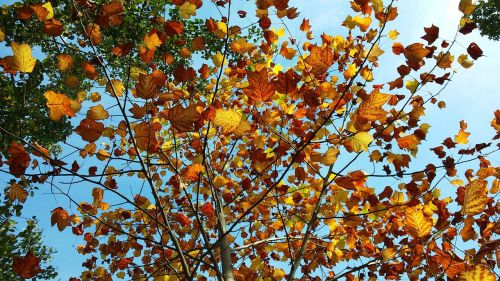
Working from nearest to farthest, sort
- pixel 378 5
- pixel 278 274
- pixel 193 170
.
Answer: pixel 378 5 < pixel 193 170 < pixel 278 274

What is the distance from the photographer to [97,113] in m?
2.31

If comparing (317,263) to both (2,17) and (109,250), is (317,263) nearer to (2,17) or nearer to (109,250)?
(109,250)

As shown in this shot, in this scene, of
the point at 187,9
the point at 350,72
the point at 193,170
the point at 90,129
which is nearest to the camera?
the point at 90,129

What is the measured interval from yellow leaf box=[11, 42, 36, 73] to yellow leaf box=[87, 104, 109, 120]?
42 cm

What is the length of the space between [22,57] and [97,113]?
1.70 ft

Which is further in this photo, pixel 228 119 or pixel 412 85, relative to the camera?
pixel 412 85

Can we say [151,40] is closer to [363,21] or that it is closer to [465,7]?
[363,21]

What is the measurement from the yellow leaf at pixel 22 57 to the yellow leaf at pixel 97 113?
0.42 metres

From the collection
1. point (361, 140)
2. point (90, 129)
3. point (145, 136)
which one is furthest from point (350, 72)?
point (90, 129)

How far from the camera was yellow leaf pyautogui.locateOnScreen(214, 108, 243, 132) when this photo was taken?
1.98 m

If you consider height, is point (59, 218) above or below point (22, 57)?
below

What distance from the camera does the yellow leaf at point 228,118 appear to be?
1.98 m

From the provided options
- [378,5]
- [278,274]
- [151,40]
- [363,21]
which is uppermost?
[363,21]

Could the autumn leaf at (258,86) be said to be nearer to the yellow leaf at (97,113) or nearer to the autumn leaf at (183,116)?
the autumn leaf at (183,116)
